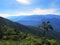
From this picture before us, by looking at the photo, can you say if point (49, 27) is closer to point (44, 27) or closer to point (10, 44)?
point (44, 27)

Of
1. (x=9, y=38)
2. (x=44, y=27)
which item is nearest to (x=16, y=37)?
(x=9, y=38)

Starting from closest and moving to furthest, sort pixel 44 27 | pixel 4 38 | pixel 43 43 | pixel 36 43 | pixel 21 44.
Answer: pixel 21 44
pixel 36 43
pixel 43 43
pixel 4 38
pixel 44 27

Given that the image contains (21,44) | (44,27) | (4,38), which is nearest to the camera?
(21,44)

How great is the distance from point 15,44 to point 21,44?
4254 millimetres

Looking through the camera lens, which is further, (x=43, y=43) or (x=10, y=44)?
(x=43, y=43)

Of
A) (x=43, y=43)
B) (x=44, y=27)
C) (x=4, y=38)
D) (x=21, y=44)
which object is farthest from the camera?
(x=44, y=27)

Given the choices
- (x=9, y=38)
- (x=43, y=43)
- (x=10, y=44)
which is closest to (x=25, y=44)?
(x=10, y=44)

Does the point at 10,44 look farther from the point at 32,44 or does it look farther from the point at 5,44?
the point at 32,44

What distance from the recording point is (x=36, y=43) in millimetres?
100500

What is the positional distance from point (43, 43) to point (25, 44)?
659 inches

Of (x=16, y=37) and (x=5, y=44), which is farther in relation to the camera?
(x=16, y=37)

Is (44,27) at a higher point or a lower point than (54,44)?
higher

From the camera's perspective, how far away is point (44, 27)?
430 ft

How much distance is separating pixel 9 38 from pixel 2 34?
7846 millimetres
